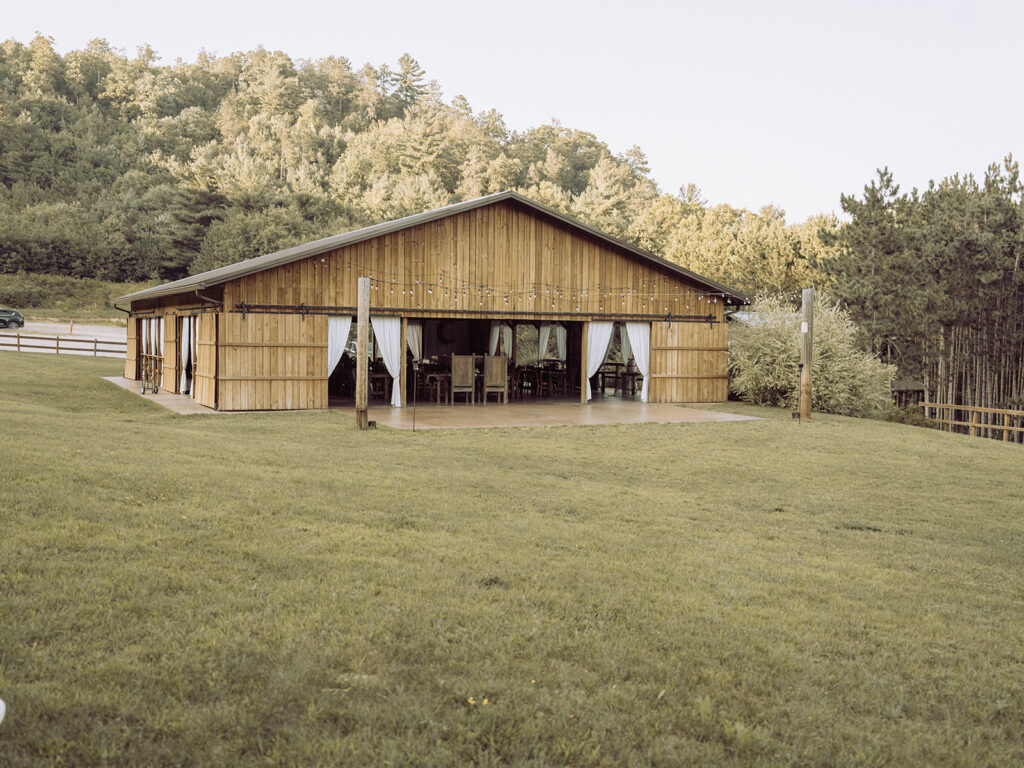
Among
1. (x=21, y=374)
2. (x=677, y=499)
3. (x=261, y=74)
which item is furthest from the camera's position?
(x=261, y=74)

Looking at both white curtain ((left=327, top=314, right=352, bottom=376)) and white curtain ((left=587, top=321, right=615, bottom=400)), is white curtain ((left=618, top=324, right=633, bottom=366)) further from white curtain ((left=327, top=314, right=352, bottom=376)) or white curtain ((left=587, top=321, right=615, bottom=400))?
white curtain ((left=327, top=314, right=352, bottom=376))

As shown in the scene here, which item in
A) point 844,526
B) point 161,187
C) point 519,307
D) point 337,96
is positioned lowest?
point 844,526

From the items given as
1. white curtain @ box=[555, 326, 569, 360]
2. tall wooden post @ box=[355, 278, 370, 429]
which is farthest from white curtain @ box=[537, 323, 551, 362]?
tall wooden post @ box=[355, 278, 370, 429]

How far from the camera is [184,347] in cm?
1858

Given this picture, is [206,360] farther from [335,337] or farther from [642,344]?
[642,344]

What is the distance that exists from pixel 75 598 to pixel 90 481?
9.03 ft

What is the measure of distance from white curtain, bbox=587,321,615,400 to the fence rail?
19.1 m

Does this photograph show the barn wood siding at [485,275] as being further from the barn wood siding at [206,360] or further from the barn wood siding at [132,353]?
the barn wood siding at [132,353]

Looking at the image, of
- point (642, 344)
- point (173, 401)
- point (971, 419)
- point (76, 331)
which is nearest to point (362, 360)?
point (173, 401)

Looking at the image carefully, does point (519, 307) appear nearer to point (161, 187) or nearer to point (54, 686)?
point (54, 686)

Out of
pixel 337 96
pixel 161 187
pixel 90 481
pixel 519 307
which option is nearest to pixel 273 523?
pixel 90 481

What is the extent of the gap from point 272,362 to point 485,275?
4971 mm

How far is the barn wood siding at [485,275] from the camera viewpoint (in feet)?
53.2

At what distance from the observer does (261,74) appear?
77.7 metres
